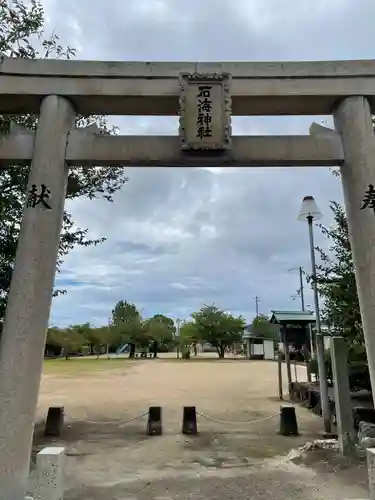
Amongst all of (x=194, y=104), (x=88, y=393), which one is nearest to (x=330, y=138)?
(x=194, y=104)

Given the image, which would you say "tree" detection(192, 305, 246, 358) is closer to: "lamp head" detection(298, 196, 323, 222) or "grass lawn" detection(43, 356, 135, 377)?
"grass lawn" detection(43, 356, 135, 377)

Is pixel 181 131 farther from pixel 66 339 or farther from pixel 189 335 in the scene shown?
pixel 66 339

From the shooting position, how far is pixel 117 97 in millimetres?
5301

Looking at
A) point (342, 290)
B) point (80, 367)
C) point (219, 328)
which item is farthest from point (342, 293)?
point (219, 328)

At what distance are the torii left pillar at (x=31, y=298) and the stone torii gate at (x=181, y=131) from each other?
0.02 metres

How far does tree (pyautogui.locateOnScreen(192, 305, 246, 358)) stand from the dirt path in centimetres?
2801

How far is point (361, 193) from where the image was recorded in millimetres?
4906

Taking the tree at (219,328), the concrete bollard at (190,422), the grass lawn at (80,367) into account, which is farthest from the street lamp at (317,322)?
the tree at (219,328)

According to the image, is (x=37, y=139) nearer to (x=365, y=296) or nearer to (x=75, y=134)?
(x=75, y=134)

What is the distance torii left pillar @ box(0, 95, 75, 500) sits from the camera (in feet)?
13.8

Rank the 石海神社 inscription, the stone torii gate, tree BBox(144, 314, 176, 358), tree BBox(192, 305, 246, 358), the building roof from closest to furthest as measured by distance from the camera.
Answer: the stone torii gate < the 石海神社 inscription < the building roof < tree BBox(192, 305, 246, 358) < tree BBox(144, 314, 176, 358)

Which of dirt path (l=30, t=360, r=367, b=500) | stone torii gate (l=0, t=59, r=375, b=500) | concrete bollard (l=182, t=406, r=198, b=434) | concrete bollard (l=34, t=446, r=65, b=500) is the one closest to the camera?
concrete bollard (l=34, t=446, r=65, b=500)

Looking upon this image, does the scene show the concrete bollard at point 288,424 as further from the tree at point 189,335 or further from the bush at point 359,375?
the tree at point 189,335

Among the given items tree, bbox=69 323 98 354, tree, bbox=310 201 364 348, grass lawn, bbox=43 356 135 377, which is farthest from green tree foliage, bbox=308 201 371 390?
tree, bbox=69 323 98 354
